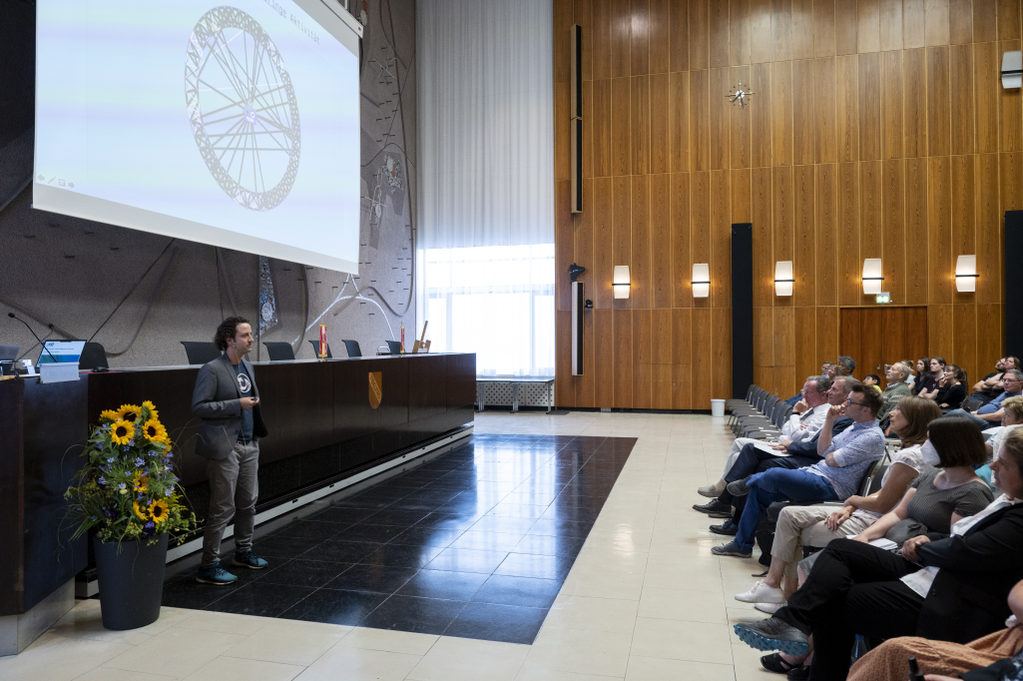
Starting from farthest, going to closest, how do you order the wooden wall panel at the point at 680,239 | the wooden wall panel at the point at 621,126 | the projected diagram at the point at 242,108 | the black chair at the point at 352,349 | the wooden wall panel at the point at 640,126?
the wooden wall panel at the point at 621,126 < the wooden wall panel at the point at 640,126 < the wooden wall panel at the point at 680,239 < the black chair at the point at 352,349 < the projected diagram at the point at 242,108

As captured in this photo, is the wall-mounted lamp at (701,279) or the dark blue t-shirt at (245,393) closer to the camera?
the dark blue t-shirt at (245,393)

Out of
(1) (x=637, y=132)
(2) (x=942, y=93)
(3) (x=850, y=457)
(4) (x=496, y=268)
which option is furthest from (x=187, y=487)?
(2) (x=942, y=93)

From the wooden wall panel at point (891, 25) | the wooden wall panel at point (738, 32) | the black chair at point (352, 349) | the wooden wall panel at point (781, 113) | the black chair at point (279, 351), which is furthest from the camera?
the wooden wall panel at point (738, 32)

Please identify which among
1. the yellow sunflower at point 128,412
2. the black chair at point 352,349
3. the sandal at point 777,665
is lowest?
the sandal at point 777,665

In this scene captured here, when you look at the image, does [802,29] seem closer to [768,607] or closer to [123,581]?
[768,607]

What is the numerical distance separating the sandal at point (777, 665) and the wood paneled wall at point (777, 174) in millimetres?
9692

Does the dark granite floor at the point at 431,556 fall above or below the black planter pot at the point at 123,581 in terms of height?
below

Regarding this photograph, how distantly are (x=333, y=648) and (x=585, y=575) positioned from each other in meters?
1.50

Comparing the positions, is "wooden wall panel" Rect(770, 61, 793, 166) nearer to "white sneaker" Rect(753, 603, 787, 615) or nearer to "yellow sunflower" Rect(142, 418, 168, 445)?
"white sneaker" Rect(753, 603, 787, 615)

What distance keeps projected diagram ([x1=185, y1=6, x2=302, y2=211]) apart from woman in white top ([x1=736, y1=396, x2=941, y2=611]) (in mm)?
5334

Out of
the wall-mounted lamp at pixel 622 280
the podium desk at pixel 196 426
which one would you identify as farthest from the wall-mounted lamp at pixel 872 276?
the podium desk at pixel 196 426

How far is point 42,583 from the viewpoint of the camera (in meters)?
3.06

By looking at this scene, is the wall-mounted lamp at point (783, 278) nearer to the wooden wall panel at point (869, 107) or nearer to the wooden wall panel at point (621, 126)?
the wooden wall panel at point (869, 107)

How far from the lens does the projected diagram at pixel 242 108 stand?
5.89 m
